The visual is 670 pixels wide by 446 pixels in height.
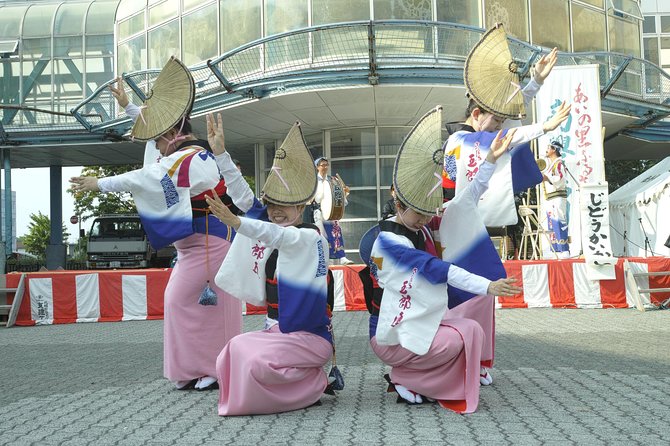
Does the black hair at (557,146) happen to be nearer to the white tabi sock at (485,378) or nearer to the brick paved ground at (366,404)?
the brick paved ground at (366,404)

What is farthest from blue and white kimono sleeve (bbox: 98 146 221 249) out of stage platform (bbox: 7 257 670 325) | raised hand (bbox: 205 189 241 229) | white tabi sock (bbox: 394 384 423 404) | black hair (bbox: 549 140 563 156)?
black hair (bbox: 549 140 563 156)

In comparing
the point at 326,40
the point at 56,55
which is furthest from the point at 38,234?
the point at 326,40

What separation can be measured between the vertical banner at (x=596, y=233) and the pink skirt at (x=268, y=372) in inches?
298

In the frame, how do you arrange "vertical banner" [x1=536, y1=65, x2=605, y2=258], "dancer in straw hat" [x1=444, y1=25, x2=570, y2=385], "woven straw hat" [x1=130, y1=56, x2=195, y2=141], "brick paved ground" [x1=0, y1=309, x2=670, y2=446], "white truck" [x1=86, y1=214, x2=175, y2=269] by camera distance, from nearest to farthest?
"brick paved ground" [x1=0, y1=309, x2=670, y2=446] < "dancer in straw hat" [x1=444, y1=25, x2=570, y2=385] < "woven straw hat" [x1=130, y1=56, x2=195, y2=141] < "vertical banner" [x1=536, y1=65, x2=605, y2=258] < "white truck" [x1=86, y1=214, x2=175, y2=269]

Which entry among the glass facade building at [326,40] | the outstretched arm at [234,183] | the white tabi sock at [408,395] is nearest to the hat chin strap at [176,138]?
the outstretched arm at [234,183]

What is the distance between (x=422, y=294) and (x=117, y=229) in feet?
57.3

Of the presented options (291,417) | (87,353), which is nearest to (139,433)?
(291,417)

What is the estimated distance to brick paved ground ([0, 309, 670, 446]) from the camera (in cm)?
373

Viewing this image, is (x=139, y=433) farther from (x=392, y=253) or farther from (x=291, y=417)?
(x=392, y=253)

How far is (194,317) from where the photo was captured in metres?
5.34

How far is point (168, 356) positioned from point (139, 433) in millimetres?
1422

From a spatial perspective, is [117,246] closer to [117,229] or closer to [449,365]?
[117,229]

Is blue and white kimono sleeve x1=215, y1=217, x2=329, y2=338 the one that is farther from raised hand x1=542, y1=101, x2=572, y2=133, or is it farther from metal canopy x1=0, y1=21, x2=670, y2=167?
metal canopy x1=0, y1=21, x2=670, y2=167

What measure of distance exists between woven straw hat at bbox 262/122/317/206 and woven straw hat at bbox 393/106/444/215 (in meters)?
0.56
